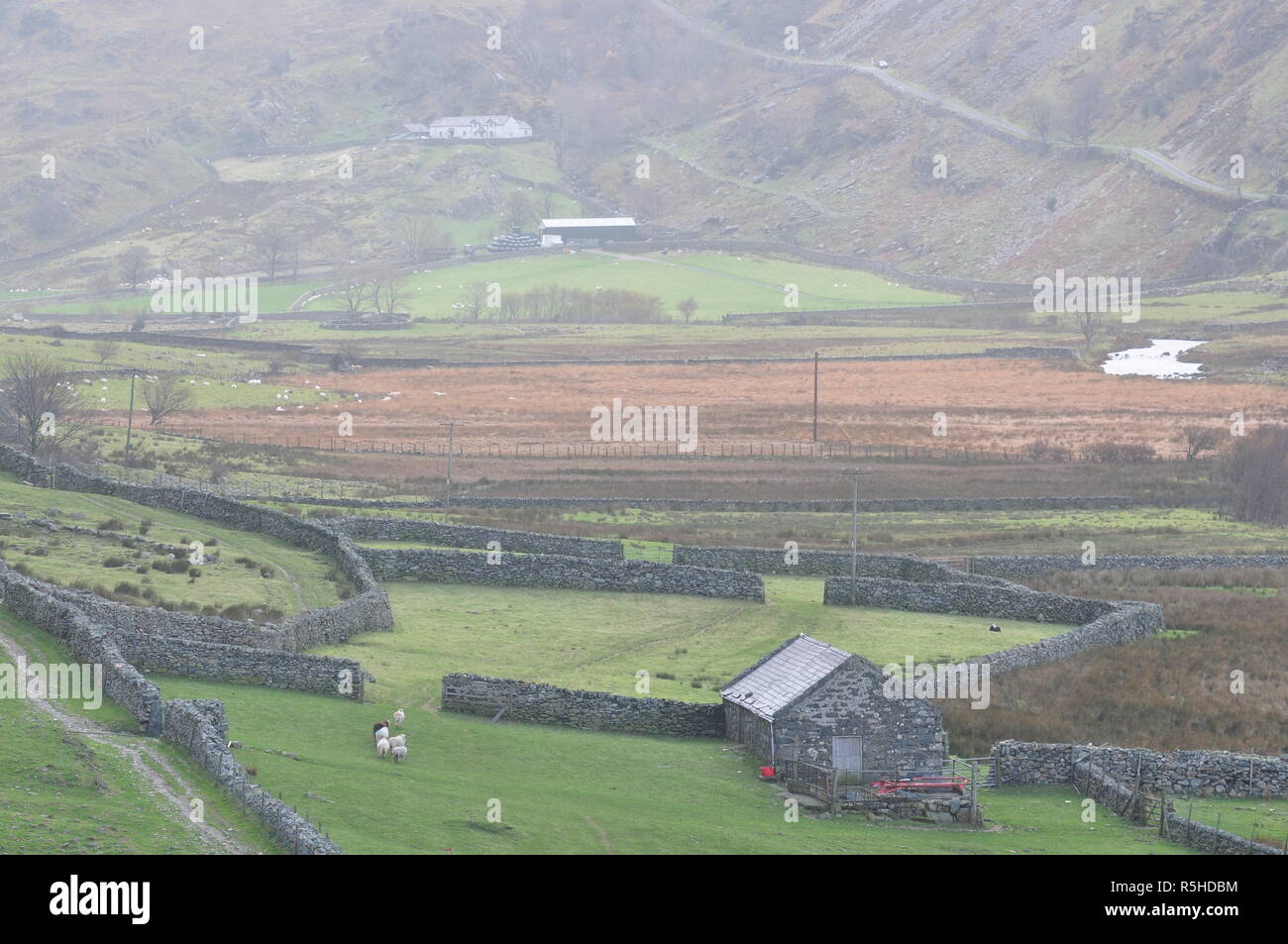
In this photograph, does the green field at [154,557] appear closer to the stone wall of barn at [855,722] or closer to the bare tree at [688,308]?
the stone wall of barn at [855,722]

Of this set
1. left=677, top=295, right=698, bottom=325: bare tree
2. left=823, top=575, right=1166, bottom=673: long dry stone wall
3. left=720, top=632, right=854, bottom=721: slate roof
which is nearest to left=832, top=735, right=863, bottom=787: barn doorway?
left=720, top=632, right=854, bottom=721: slate roof

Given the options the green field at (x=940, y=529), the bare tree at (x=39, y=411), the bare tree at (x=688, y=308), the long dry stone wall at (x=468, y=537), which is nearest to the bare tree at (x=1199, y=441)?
the green field at (x=940, y=529)

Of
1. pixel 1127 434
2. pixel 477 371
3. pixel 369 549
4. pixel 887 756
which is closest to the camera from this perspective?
pixel 887 756

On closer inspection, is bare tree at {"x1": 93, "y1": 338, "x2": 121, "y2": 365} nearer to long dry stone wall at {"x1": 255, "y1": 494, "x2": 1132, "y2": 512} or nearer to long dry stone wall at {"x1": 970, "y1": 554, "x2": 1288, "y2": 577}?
long dry stone wall at {"x1": 255, "y1": 494, "x2": 1132, "y2": 512}

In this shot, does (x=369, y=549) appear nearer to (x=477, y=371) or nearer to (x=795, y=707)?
(x=795, y=707)
